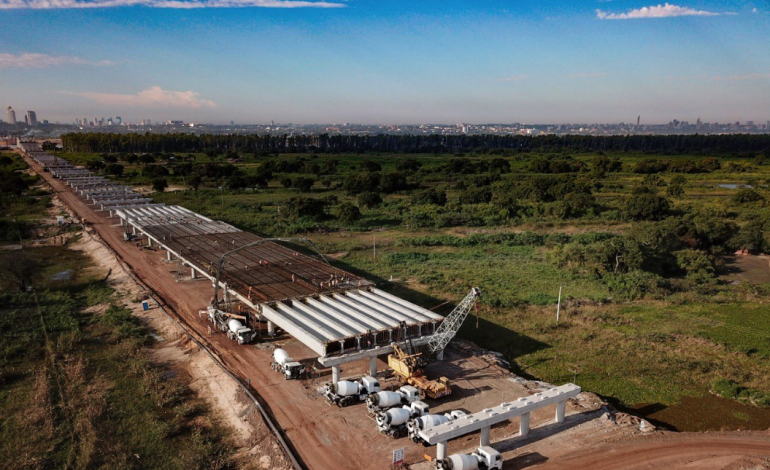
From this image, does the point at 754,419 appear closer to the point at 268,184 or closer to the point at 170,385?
the point at 170,385

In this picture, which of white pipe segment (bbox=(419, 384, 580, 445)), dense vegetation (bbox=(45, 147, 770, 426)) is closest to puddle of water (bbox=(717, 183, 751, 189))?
dense vegetation (bbox=(45, 147, 770, 426))

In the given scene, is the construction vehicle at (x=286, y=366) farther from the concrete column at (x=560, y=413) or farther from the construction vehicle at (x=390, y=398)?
the concrete column at (x=560, y=413)

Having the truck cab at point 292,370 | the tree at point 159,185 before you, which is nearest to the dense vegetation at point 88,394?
the truck cab at point 292,370

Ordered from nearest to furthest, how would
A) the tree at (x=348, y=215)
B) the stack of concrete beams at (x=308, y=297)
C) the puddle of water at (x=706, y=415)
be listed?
the puddle of water at (x=706, y=415), the stack of concrete beams at (x=308, y=297), the tree at (x=348, y=215)

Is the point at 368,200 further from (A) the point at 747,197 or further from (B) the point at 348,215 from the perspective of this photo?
(A) the point at 747,197

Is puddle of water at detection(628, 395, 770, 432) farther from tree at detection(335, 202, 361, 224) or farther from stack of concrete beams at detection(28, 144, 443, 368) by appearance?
tree at detection(335, 202, 361, 224)

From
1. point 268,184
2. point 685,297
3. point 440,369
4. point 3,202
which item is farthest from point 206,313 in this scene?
point 268,184
